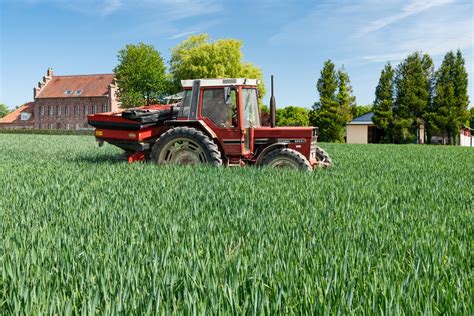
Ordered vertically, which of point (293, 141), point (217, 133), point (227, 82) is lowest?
point (293, 141)

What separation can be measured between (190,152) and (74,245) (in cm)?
656

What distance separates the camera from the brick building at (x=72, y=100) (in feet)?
232

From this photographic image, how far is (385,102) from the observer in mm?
47406

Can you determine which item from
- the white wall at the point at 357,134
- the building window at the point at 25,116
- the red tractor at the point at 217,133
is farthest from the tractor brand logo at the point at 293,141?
the building window at the point at 25,116

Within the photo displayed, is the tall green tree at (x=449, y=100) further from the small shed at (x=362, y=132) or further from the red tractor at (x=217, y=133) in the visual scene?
the red tractor at (x=217, y=133)

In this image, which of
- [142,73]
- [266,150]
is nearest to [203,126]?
[266,150]

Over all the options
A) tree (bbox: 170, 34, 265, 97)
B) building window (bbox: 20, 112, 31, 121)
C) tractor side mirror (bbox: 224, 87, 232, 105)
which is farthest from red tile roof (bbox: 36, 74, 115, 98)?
tractor side mirror (bbox: 224, 87, 232, 105)

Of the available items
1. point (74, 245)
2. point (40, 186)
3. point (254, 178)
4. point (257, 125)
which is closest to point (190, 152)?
point (257, 125)

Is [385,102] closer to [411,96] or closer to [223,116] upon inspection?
[411,96]

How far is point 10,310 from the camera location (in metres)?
2.39

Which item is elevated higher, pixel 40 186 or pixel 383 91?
pixel 383 91

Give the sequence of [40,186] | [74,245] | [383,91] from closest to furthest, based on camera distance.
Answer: [74,245]
[40,186]
[383,91]

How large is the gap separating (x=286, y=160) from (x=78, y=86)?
231ft

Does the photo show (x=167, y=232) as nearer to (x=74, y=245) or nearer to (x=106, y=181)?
(x=74, y=245)
